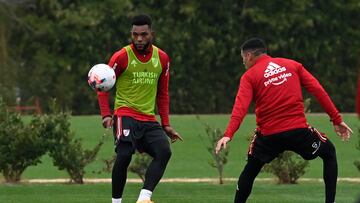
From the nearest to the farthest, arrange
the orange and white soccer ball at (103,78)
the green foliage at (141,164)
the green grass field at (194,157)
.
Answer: the orange and white soccer ball at (103,78), the green foliage at (141,164), the green grass field at (194,157)

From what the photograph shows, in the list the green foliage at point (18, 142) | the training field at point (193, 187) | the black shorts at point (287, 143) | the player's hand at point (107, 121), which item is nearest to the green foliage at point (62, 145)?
the green foliage at point (18, 142)

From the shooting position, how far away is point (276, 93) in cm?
1109

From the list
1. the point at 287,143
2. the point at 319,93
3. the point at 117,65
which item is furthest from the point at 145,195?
the point at 319,93

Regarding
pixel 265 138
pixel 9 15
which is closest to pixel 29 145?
pixel 265 138

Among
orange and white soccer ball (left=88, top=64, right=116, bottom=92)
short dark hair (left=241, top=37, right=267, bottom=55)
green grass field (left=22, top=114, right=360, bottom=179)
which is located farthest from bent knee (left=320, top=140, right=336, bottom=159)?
green grass field (left=22, top=114, right=360, bottom=179)

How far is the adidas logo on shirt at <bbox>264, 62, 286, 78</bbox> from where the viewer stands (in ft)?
36.3

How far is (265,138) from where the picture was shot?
36.7 ft

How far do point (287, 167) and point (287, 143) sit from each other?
237 inches

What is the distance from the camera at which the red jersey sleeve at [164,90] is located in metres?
11.8

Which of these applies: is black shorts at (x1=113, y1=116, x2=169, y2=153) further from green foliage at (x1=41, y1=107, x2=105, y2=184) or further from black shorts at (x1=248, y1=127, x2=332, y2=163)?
green foliage at (x1=41, y1=107, x2=105, y2=184)

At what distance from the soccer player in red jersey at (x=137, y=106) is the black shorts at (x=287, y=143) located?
999mm

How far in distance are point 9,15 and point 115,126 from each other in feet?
124

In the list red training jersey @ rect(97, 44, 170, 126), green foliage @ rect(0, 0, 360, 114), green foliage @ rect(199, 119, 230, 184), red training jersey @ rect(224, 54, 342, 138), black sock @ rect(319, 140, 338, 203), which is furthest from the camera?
green foliage @ rect(0, 0, 360, 114)

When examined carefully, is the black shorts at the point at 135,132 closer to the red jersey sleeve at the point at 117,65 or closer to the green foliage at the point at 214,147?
the red jersey sleeve at the point at 117,65
